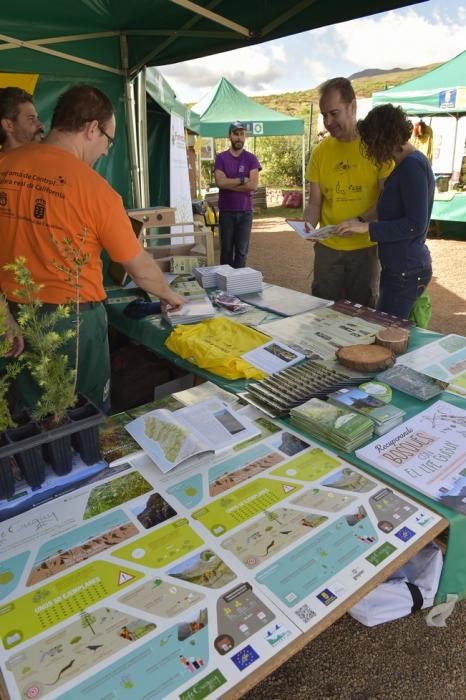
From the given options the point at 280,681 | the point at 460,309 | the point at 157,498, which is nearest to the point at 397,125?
the point at 157,498

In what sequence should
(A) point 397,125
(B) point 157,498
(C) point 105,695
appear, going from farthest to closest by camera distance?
(A) point 397,125 < (B) point 157,498 < (C) point 105,695

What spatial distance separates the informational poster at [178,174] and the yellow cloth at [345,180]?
2.81m

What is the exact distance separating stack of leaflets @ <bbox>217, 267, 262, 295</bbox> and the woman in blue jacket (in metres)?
0.58

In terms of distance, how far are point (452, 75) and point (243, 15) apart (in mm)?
5984

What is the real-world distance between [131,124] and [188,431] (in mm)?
3739

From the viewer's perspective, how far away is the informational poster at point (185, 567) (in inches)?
29.6

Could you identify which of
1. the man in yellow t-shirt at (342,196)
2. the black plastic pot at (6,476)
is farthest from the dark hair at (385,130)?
the black plastic pot at (6,476)

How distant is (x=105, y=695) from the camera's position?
2.32 ft

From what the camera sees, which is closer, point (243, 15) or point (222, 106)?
point (243, 15)

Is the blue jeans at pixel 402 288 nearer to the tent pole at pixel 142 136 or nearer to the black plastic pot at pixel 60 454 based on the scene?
the black plastic pot at pixel 60 454

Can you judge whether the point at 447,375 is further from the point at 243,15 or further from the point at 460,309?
the point at 460,309

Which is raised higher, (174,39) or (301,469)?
(174,39)

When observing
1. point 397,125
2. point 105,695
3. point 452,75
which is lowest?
point 105,695

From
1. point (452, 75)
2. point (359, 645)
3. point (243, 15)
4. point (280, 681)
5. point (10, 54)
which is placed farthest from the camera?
point (452, 75)
